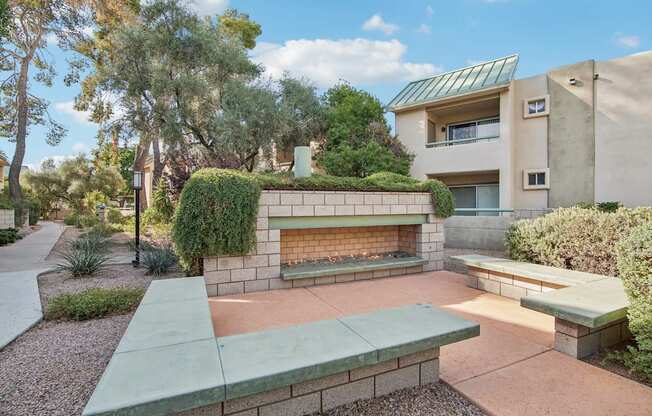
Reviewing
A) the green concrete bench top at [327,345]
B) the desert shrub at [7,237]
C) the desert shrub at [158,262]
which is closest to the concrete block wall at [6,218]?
the desert shrub at [7,237]

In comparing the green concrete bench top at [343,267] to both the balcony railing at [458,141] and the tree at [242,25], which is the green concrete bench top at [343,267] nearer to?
the balcony railing at [458,141]

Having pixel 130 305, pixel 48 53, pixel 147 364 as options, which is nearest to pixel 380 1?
pixel 130 305

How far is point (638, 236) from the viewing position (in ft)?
8.95

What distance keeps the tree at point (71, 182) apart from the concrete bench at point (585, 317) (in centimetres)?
2618

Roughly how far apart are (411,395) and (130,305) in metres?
4.01

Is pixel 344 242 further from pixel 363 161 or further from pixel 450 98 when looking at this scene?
pixel 450 98

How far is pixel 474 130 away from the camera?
13250mm

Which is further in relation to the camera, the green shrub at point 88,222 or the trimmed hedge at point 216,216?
the green shrub at point 88,222

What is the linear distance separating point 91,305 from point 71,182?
23.1 m

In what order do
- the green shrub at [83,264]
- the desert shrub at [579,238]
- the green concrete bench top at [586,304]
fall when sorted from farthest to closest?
1. the green shrub at [83,264]
2. the desert shrub at [579,238]
3. the green concrete bench top at [586,304]

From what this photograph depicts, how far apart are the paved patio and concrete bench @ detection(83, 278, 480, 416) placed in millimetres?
479

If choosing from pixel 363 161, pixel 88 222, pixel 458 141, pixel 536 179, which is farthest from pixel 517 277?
pixel 88 222

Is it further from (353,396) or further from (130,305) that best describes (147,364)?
(130,305)

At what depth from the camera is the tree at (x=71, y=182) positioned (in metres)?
21.5
